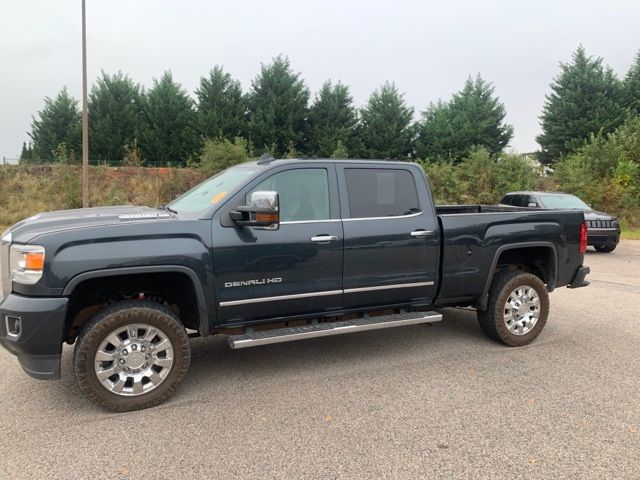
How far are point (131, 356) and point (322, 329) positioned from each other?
61.0 inches

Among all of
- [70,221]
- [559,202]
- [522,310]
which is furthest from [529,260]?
[559,202]

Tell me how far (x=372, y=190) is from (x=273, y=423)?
2.31 m

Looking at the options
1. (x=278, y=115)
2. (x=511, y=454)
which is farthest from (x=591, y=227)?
(x=278, y=115)

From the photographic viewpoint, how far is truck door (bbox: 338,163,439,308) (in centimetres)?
454

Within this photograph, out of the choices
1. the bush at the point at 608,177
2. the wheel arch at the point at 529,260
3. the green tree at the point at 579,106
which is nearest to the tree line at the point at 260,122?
the green tree at the point at 579,106

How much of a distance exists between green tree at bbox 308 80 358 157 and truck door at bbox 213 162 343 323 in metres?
35.0

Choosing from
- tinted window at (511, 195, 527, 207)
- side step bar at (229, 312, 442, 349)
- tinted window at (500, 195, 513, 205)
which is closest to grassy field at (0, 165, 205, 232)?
tinted window at (500, 195, 513, 205)

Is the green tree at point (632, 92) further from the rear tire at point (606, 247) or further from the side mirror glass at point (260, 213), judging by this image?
the side mirror glass at point (260, 213)

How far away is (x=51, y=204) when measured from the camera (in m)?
22.8

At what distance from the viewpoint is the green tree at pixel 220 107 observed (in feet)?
124

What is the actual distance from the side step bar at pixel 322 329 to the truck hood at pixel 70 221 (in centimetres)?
117

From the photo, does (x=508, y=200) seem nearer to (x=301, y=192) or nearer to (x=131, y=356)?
(x=301, y=192)

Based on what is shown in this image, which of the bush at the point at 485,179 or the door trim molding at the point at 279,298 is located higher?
the bush at the point at 485,179

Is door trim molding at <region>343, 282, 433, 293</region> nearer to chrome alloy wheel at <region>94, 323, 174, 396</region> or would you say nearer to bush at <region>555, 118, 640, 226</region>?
chrome alloy wheel at <region>94, 323, 174, 396</region>
